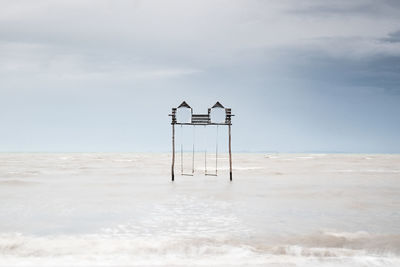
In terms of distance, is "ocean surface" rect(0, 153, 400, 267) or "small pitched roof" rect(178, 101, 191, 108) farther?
"small pitched roof" rect(178, 101, 191, 108)

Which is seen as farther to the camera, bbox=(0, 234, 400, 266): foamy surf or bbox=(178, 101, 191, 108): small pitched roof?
bbox=(178, 101, 191, 108): small pitched roof

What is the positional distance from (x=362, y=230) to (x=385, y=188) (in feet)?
35.2

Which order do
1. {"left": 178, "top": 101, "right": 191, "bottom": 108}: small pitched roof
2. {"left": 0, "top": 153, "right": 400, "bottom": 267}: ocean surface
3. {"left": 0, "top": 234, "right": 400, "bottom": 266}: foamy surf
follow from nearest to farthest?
{"left": 0, "top": 234, "right": 400, "bottom": 266}: foamy surf
{"left": 0, "top": 153, "right": 400, "bottom": 267}: ocean surface
{"left": 178, "top": 101, "right": 191, "bottom": 108}: small pitched roof

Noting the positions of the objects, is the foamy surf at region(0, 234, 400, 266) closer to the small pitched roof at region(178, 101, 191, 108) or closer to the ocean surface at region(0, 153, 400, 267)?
the ocean surface at region(0, 153, 400, 267)

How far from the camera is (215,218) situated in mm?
11242

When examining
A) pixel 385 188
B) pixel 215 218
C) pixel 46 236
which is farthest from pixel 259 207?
pixel 385 188

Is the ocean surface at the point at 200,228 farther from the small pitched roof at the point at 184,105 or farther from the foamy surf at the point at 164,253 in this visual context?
the small pitched roof at the point at 184,105

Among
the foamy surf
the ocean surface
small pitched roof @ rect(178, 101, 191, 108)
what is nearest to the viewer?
the foamy surf

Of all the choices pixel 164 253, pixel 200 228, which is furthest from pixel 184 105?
pixel 164 253

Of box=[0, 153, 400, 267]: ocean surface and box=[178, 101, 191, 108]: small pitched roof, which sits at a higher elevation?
box=[178, 101, 191, 108]: small pitched roof

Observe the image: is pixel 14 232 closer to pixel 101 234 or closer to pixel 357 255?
pixel 101 234

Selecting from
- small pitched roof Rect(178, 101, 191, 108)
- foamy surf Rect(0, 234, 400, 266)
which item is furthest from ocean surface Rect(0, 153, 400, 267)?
small pitched roof Rect(178, 101, 191, 108)

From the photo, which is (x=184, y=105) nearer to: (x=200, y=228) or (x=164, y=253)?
(x=200, y=228)

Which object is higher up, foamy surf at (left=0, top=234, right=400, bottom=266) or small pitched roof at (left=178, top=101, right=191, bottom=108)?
small pitched roof at (left=178, top=101, right=191, bottom=108)
